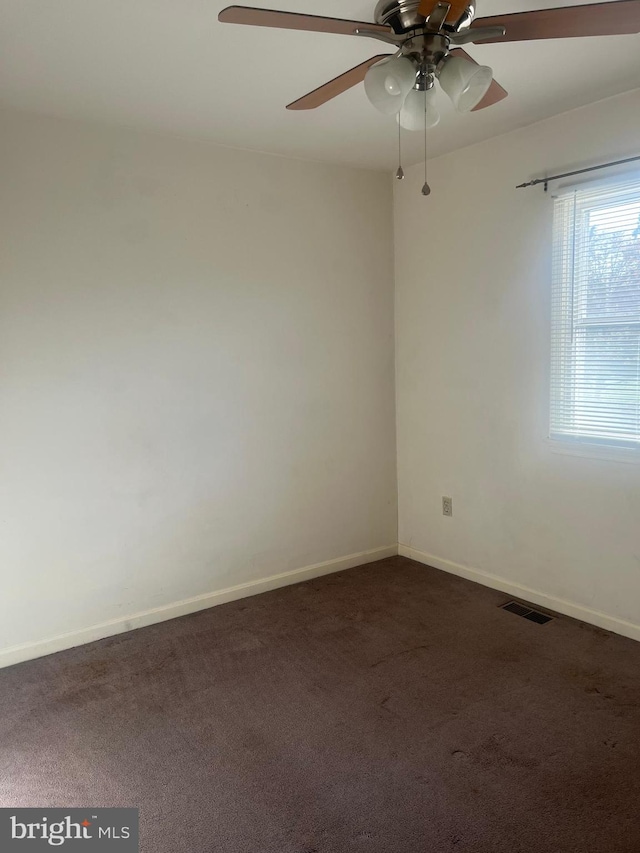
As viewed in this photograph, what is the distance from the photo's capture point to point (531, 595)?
3.34m

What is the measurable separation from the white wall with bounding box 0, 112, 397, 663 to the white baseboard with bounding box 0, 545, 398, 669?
0.05 feet

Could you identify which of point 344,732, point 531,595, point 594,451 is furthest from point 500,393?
point 344,732

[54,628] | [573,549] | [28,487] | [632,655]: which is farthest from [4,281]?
[632,655]

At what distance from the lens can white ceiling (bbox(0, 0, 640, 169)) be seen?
6.51ft

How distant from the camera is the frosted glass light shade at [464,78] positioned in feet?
5.43

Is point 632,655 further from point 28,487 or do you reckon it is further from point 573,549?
point 28,487

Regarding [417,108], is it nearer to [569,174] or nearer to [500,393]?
[569,174]

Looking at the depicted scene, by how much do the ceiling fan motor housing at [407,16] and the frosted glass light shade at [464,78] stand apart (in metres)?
0.08

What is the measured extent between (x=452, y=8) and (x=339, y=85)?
1.60 feet

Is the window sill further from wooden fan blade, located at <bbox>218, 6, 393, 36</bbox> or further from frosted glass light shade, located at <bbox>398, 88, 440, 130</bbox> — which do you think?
wooden fan blade, located at <bbox>218, 6, 393, 36</bbox>

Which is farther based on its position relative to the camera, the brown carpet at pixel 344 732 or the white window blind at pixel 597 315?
the white window blind at pixel 597 315

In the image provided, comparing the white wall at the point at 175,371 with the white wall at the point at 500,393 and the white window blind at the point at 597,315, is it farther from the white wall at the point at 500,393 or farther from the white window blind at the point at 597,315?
the white window blind at the point at 597,315

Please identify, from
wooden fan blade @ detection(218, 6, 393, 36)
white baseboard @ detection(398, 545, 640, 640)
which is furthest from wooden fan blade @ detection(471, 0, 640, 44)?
white baseboard @ detection(398, 545, 640, 640)

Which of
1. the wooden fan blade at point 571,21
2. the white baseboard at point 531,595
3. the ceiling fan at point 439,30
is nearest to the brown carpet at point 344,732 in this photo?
the white baseboard at point 531,595
